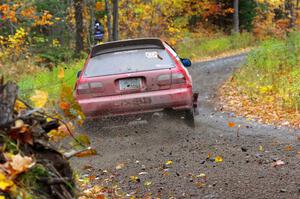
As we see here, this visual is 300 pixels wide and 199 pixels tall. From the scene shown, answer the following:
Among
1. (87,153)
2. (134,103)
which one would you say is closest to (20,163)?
(87,153)

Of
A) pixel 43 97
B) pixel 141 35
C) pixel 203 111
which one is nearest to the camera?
pixel 43 97

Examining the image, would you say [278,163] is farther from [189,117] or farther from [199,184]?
[189,117]

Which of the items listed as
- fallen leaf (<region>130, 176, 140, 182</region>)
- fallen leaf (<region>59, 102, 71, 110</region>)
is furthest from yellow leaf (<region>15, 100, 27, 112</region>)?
fallen leaf (<region>130, 176, 140, 182</region>)

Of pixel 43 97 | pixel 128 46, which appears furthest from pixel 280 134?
pixel 43 97

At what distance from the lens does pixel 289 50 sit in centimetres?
1720

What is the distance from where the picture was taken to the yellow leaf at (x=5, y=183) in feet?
9.54

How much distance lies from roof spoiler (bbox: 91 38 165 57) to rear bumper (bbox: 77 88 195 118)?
1053mm

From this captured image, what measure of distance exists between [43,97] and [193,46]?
93.8ft

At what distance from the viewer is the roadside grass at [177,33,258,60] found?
99.5 ft

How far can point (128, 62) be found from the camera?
9.28 metres

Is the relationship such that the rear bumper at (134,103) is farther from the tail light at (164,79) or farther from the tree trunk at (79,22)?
the tree trunk at (79,22)

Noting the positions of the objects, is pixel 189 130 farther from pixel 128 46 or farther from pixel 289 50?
pixel 289 50

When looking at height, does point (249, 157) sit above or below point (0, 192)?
below

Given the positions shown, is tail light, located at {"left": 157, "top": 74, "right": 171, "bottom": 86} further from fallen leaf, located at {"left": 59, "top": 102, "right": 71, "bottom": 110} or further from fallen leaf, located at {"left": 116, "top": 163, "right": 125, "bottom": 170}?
fallen leaf, located at {"left": 59, "top": 102, "right": 71, "bottom": 110}
